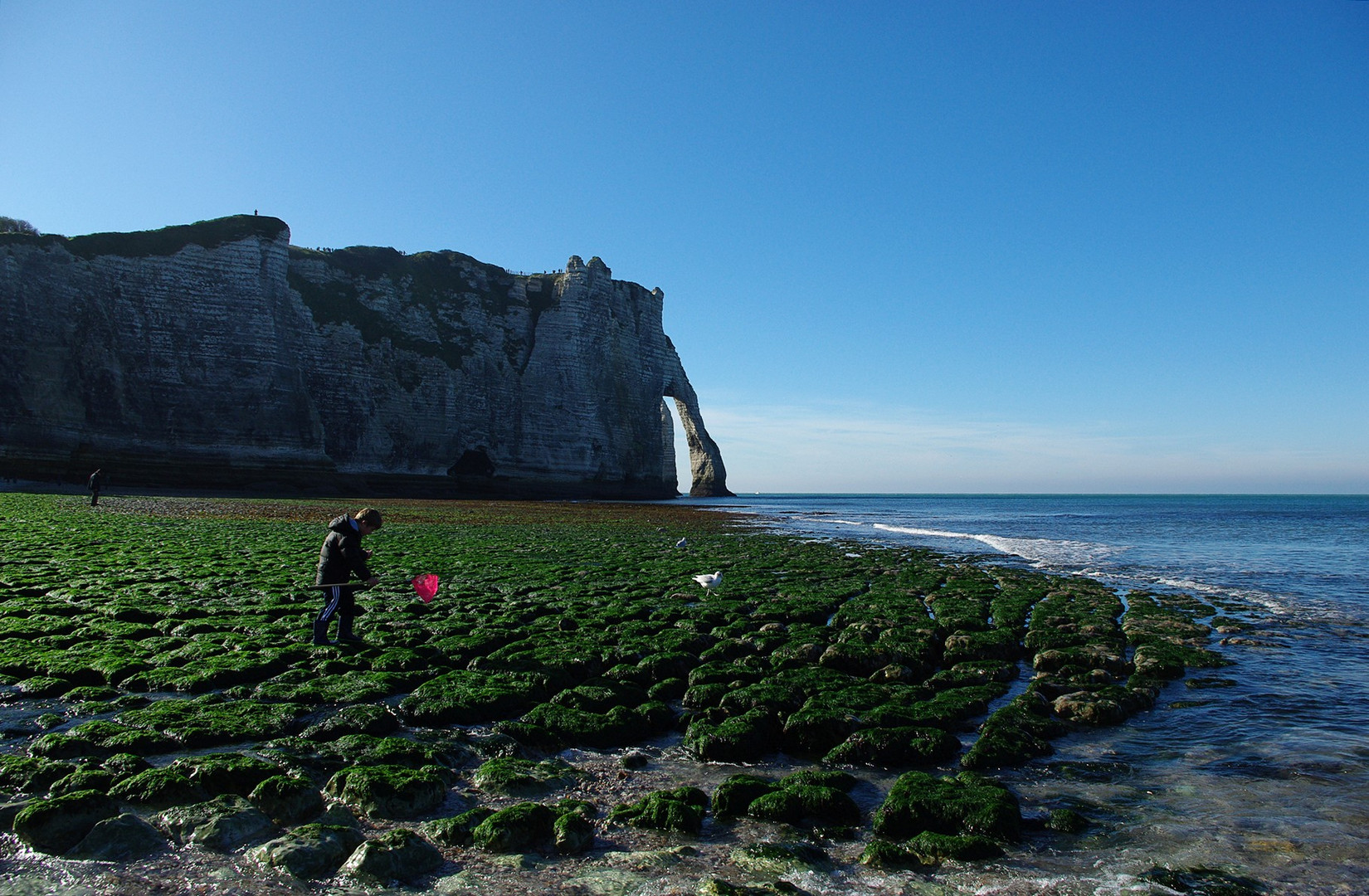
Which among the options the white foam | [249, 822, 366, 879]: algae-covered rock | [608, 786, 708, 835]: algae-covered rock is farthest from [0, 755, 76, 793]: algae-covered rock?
the white foam

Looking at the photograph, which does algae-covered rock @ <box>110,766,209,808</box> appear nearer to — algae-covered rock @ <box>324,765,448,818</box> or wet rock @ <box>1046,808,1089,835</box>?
algae-covered rock @ <box>324,765,448,818</box>

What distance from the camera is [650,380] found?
89.9 meters

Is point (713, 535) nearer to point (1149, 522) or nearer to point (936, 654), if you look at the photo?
point (936, 654)

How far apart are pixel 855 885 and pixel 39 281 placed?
224 feet

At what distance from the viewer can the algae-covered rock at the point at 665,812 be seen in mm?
5031

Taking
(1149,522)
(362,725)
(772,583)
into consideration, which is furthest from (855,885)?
(1149,522)

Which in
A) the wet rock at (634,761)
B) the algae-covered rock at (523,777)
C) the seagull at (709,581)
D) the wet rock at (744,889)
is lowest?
the wet rock at (634,761)

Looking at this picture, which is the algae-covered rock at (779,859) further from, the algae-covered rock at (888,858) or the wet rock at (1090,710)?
the wet rock at (1090,710)

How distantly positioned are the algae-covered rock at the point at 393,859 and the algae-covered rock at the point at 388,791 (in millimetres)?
573

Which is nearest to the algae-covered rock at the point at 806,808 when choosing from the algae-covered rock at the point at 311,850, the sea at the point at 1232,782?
the sea at the point at 1232,782

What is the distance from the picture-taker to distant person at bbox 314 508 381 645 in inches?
377

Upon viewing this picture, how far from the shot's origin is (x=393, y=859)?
4.29 m

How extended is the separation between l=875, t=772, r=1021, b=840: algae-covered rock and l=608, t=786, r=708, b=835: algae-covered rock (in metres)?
1.27

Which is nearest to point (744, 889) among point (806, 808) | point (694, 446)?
point (806, 808)
